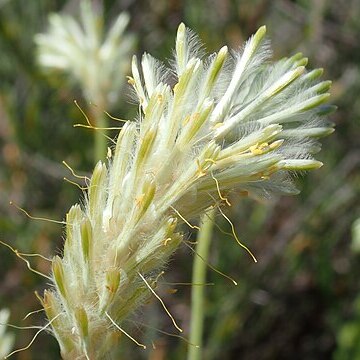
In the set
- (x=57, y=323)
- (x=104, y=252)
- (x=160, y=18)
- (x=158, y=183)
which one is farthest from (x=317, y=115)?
(x=160, y=18)

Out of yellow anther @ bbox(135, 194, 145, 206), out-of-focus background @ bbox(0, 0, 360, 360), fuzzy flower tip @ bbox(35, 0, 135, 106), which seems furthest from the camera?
out-of-focus background @ bbox(0, 0, 360, 360)

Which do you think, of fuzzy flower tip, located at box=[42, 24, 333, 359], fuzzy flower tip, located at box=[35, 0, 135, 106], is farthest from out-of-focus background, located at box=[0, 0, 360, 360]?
fuzzy flower tip, located at box=[42, 24, 333, 359]

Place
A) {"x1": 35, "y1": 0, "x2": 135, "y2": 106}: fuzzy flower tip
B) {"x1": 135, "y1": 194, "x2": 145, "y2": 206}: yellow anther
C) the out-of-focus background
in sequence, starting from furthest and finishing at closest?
the out-of-focus background → {"x1": 35, "y1": 0, "x2": 135, "y2": 106}: fuzzy flower tip → {"x1": 135, "y1": 194, "x2": 145, "y2": 206}: yellow anther

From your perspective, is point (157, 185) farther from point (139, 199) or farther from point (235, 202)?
point (235, 202)

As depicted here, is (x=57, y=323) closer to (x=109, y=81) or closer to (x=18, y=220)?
(x=109, y=81)

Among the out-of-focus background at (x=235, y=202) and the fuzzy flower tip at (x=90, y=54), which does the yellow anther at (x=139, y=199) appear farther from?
the out-of-focus background at (x=235, y=202)

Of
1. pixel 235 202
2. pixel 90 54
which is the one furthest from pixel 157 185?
pixel 235 202

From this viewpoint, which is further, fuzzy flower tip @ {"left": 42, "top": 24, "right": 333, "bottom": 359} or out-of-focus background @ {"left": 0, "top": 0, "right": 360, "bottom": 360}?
out-of-focus background @ {"left": 0, "top": 0, "right": 360, "bottom": 360}

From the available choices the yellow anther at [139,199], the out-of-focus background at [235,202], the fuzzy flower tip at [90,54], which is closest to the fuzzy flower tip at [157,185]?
the yellow anther at [139,199]

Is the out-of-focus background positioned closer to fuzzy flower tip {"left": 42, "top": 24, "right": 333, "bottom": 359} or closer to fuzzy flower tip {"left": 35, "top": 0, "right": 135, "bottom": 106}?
fuzzy flower tip {"left": 35, "top": 0, "right": 135, "bottom": 106}
